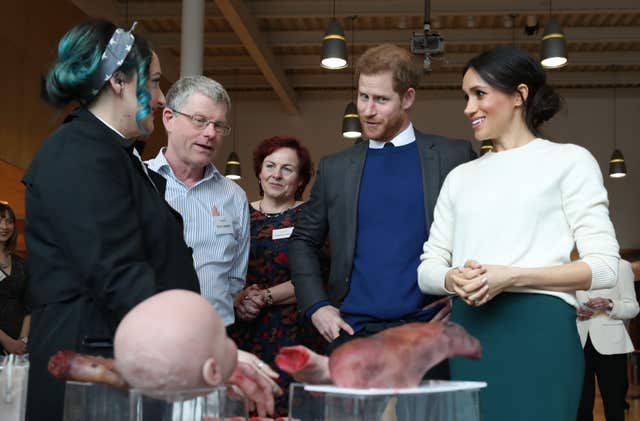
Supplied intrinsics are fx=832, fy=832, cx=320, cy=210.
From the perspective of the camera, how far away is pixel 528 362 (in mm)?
1996

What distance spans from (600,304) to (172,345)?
4.66m

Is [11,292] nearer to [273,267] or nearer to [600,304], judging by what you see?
[273,267]

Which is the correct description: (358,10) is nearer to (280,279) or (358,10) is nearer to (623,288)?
(623,288)

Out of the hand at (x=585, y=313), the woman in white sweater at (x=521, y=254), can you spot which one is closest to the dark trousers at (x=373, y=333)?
the woman in white sweater at (x=521, y=254)

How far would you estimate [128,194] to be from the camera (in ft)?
5.60

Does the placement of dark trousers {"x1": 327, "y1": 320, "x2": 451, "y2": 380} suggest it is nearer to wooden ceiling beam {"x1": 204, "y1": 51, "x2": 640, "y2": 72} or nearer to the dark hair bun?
the dark hair bun

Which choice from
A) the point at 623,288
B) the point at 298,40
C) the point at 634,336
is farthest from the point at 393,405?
the point at 634,336

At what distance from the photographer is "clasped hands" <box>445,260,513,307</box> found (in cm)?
193

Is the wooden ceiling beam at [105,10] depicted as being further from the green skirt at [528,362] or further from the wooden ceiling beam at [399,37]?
the green skirt at [528,362]

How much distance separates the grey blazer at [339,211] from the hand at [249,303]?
0.44 metres

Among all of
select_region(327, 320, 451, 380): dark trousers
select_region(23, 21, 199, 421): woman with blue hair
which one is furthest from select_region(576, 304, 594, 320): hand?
select_region(23, 21, 199, 421): woman with blue hair

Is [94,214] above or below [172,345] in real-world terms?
above

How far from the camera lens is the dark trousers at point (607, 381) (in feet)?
18.3

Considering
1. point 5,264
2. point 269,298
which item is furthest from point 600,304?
point 5,264
